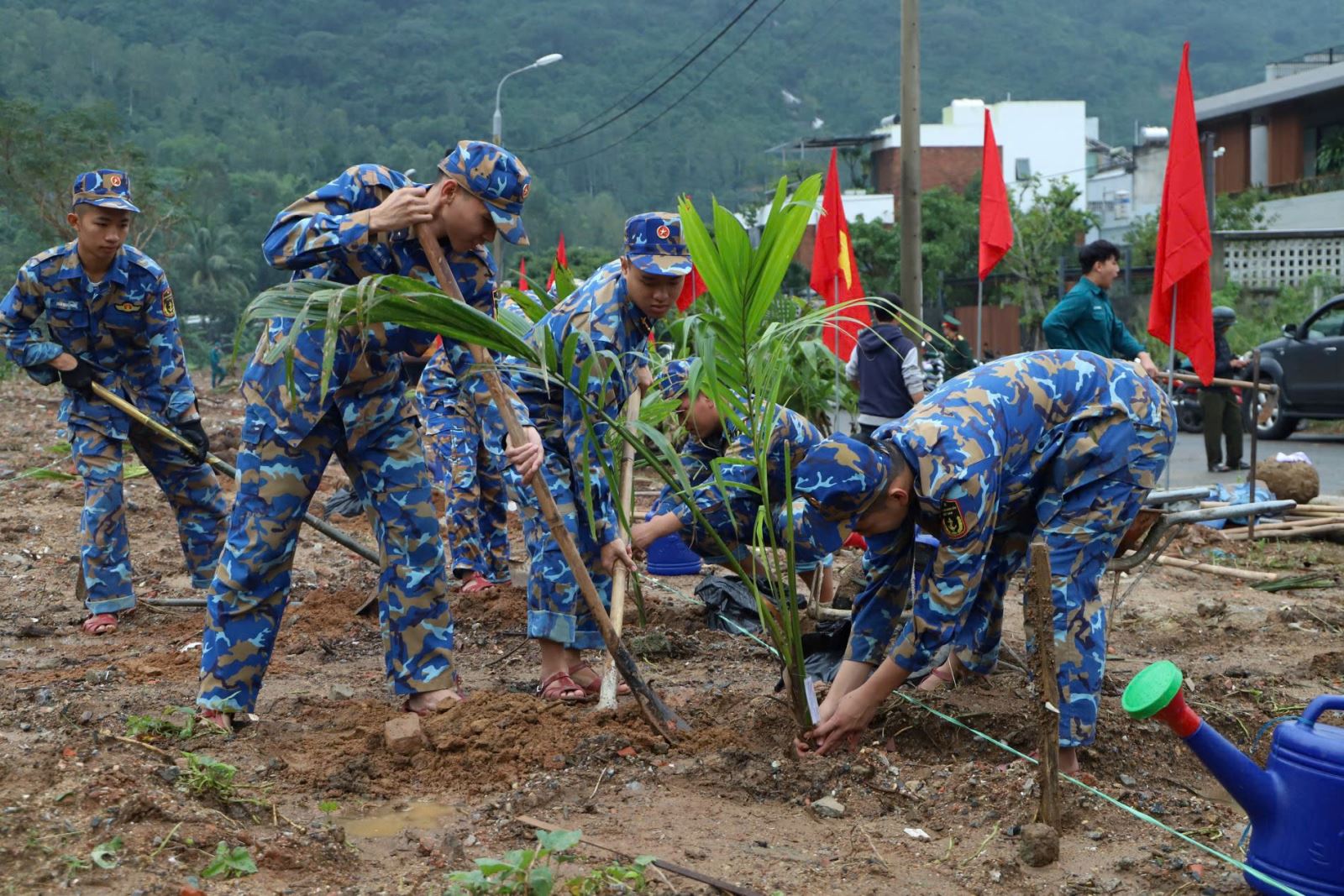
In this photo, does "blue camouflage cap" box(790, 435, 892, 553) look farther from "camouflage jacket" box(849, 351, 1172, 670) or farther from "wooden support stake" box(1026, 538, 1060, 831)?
"wooden support stake" box(1026, 538, 1060, 831)

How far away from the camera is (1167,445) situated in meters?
3.65

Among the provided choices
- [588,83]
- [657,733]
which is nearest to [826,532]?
[657,733]

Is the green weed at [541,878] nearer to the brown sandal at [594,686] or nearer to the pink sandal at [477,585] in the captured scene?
the brown sandal at [594,686]

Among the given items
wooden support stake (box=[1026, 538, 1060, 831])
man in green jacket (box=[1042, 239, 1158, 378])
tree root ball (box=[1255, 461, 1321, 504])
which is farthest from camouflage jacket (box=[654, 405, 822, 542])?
tree root ball (box=[1255, 461, 1321, 504])

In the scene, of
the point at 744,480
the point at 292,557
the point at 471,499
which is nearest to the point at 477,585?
the point at 471,499

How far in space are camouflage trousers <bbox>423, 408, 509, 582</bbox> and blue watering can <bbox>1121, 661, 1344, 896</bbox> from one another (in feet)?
13.7

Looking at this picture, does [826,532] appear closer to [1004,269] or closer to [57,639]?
[57,639]

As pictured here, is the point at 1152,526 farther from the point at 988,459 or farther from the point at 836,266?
the point at 836,266

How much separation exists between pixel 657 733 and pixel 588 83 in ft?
281

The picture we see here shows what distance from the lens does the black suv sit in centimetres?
1366

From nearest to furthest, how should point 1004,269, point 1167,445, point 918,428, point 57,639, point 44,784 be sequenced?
1. point 44,784
2. point 918,428
3. point 1167,445
4. point 57,639
5. point 1004,269

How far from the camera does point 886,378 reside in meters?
8.52

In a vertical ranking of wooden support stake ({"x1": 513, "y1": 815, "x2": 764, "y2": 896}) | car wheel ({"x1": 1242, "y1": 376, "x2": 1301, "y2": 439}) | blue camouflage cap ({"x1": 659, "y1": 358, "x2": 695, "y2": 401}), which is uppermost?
blue camouflage cap ({"x1": 659, "y1": 358, "x2": 695, "y2": 401})

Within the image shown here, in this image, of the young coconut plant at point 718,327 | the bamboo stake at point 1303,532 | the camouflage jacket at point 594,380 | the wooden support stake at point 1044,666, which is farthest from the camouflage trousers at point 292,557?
the bamboo stake at point 1303,532
